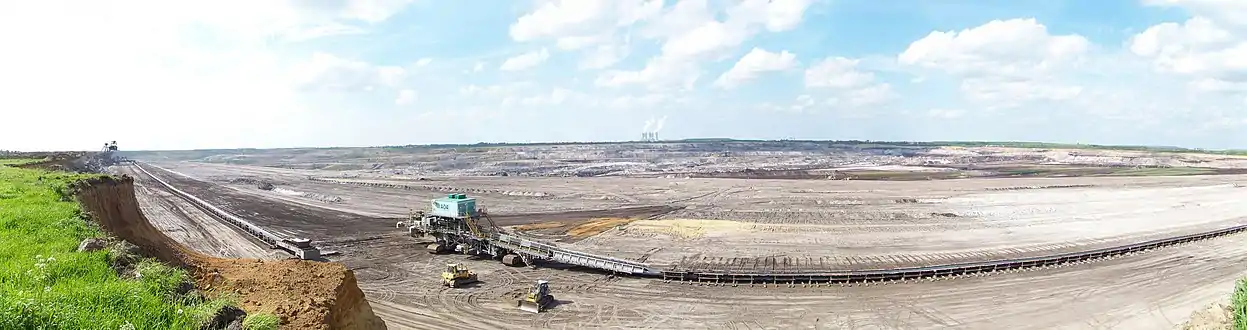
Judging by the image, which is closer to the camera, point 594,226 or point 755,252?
point 755,252

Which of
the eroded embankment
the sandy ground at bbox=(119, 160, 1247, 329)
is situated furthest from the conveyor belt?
the eroded embankment

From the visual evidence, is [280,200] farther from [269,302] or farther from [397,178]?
[269,302]

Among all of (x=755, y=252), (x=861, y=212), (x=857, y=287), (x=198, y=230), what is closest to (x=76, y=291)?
(x=857, y=287)

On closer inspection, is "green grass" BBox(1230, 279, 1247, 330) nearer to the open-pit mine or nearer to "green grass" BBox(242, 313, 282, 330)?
the open-pit mine

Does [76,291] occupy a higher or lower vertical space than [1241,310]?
higher

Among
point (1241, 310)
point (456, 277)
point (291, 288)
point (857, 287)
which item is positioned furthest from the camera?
point (456, 277)

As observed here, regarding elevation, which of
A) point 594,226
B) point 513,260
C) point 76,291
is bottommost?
point 594,226

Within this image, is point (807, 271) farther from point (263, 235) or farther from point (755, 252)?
point (263, 235)
